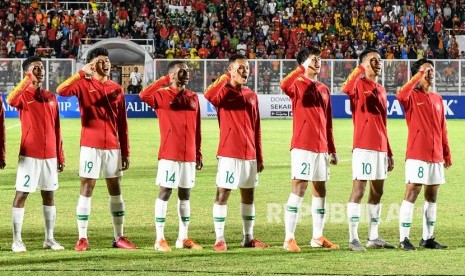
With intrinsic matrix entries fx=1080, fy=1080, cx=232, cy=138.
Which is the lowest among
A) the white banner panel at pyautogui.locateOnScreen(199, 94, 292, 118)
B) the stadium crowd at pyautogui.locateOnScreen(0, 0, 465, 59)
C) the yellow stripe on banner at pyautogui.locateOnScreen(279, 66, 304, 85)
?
the white banner panel at pyautogui.locateOnScreen(199, 94, 292, 118)

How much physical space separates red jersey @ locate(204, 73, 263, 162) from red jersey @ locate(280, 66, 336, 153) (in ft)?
1.54

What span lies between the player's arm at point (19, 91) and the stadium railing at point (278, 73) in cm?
2895

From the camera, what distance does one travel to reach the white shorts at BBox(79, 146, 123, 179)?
12219 mm

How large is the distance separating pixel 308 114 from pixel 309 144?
355mm

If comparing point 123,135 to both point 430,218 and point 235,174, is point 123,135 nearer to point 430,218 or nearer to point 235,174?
point 235,174

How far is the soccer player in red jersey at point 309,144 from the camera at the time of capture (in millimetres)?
12312

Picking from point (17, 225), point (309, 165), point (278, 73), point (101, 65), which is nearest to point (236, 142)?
point (309, 165)

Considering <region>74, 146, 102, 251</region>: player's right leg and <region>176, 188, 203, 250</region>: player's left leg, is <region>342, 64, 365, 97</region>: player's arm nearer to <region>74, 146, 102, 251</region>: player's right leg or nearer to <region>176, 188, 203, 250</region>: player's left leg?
<region>176, 188, 203, 250</region>: player's left leg

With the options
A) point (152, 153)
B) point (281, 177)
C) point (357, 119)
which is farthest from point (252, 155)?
point (152, 153)

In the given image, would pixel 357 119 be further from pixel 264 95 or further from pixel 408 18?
pixel 408 18

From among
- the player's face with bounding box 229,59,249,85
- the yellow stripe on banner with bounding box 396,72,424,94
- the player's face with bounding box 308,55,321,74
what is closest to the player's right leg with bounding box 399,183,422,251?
the yellow stripe on banner with bounding box 396,72,424,94

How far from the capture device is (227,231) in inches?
558

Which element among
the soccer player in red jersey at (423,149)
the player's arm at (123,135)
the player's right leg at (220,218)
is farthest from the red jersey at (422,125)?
the player's arm at (123,135)

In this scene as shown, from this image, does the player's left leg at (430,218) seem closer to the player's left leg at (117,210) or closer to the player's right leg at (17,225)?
the player's left leg at (117,210)
